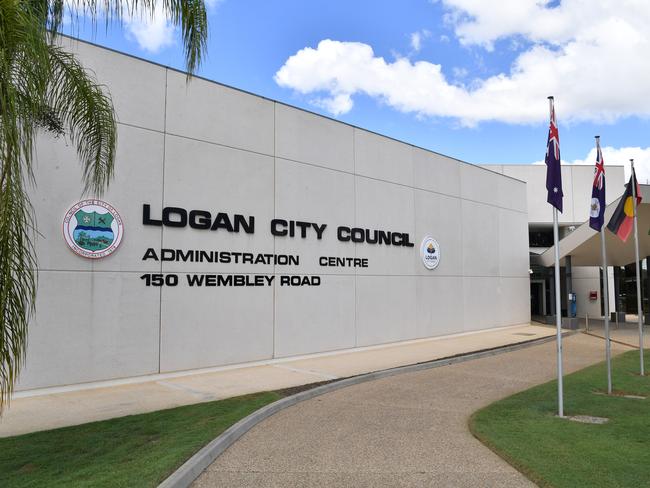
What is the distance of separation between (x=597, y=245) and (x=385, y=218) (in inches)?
442

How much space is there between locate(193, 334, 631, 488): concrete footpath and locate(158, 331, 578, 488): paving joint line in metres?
0.11

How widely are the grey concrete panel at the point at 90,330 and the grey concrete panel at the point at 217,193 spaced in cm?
124

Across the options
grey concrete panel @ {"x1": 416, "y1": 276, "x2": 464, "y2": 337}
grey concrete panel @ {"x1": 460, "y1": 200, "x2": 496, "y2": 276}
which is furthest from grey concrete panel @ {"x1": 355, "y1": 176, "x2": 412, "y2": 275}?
grey concrete panel @ {"x1": 460, "y1": 200, "x2": 496, "y2": 276}

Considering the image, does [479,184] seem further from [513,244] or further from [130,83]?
[130,83]

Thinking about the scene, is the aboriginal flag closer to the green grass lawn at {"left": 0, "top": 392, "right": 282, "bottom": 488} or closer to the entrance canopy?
the entrance canopy

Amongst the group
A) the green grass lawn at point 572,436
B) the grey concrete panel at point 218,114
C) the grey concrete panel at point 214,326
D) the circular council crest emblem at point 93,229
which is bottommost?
the green grass lawn at point 572,436

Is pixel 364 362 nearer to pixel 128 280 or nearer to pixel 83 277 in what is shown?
pixel 128 280

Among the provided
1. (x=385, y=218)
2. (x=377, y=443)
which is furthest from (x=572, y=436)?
(x=385, y=218)

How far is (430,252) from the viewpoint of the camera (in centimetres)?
2081

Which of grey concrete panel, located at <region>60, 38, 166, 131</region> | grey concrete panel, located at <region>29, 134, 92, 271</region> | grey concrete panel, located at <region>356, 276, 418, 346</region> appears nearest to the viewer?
grey concrete panel, located at <region>29, 134, 92, 271</region>

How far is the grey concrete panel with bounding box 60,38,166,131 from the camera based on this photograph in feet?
37.9

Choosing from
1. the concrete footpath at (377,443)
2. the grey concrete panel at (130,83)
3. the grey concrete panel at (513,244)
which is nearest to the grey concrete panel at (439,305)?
the grey concrete panel at (513,244)

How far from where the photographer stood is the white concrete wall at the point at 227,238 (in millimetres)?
10992

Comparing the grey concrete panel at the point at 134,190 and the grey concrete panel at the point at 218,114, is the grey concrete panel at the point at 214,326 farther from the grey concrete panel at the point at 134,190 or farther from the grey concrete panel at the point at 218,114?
the grey concrete panel at the point at 218,114
